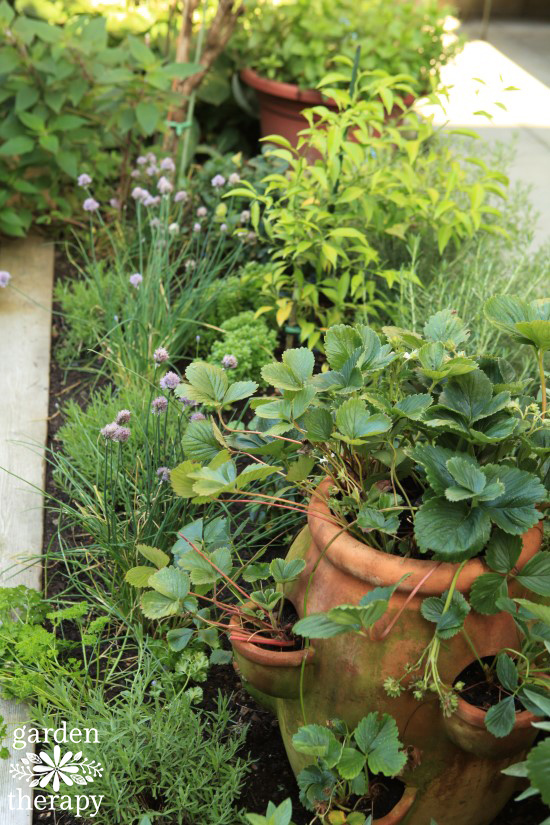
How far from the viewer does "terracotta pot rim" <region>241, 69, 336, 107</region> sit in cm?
399

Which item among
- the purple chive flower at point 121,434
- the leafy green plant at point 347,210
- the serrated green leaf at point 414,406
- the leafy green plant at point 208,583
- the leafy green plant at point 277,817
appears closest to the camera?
the leafy green plant at point 277,817

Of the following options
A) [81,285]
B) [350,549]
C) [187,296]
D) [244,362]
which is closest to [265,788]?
[350,549]

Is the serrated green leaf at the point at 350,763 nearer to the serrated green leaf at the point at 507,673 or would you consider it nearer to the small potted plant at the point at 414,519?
the small potted plant at the point at 414,519

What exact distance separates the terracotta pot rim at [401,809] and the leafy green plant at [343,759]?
0.04 metres

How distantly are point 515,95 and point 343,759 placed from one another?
17.0 ft

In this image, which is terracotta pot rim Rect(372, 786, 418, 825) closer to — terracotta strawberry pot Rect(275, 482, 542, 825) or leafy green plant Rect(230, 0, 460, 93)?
terracotta strawberry pot Rect(275, 482, 542, 825)

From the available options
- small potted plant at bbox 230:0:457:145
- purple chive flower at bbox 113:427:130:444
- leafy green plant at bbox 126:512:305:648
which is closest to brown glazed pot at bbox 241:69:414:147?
small potted plant at bbox 230:0:457:145

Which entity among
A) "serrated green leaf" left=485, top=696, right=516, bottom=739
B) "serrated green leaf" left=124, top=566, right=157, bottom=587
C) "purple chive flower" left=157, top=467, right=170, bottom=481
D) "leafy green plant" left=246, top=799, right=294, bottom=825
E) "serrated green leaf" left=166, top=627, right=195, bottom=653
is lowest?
"serrated green leaf" left=166, top=627, right=195, bottom=653

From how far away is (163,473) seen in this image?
2.03 meters

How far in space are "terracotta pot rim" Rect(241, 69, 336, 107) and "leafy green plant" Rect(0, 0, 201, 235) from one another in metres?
0.67

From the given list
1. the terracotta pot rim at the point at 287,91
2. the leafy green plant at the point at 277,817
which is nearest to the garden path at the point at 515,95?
the terracotta pot rim at the point at 287,91

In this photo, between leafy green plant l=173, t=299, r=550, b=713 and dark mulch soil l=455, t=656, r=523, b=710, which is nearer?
leafy green plant l=173, t=299, r=550, b=713

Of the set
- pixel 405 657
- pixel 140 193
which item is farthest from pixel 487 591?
pixel 140 193

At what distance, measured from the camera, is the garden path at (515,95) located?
456cm
